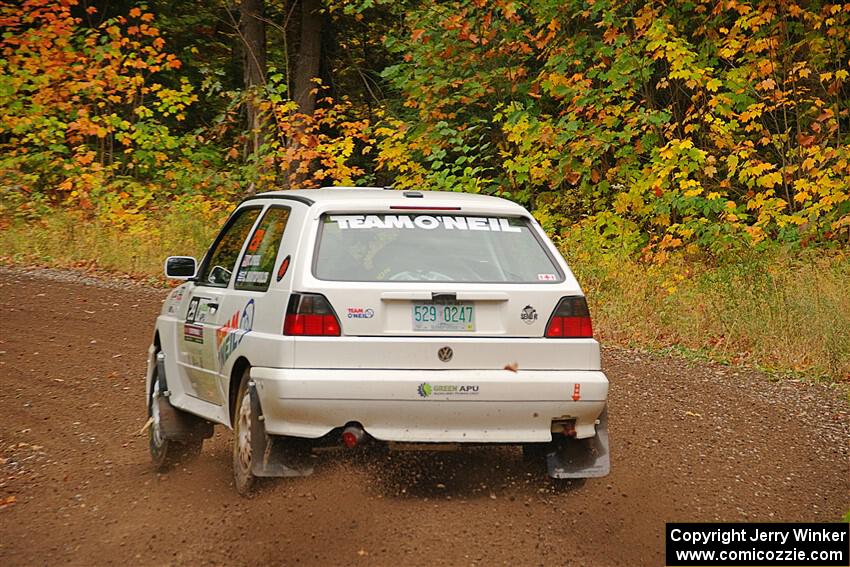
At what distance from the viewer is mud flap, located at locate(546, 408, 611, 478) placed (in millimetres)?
6617

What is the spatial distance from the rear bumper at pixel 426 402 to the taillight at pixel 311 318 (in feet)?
0.65

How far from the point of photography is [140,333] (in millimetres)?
13656

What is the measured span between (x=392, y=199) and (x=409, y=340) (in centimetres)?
94

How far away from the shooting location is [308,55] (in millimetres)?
24719

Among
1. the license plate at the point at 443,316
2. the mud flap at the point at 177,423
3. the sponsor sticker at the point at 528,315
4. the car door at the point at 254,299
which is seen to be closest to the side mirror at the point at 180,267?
the car door at the point at 254,299

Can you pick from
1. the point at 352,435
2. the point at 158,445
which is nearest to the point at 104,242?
the point at 158,445

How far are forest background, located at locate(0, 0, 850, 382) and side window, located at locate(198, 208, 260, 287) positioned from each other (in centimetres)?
628

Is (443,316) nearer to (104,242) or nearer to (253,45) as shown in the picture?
(104,242)

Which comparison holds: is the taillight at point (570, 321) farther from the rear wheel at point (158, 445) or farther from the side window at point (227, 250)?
the rear wheel at point (158, 445)

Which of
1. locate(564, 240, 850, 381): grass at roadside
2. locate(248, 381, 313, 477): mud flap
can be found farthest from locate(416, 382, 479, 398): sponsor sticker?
locate(564, 240, 850, 381): grass at roadside

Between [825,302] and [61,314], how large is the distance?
28.4 ft

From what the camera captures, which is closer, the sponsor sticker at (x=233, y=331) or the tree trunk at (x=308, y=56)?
the sponsor sticker at (x=233, y=331)

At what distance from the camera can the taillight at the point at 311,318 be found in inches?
242

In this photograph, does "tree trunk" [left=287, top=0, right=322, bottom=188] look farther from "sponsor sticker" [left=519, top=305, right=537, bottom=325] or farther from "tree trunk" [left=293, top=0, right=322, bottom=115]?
"sponsor sticker" [left=519, top=305, right=537, bottom=325]
